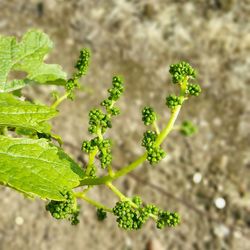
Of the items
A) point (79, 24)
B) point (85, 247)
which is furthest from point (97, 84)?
point (85, 247)

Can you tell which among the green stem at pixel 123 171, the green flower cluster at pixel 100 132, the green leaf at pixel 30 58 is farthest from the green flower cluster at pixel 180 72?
the green leaf at pixel 30 58

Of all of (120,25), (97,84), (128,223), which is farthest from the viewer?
(120,25)

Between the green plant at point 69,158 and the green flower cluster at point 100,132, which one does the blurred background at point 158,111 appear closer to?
the green plant at point 69,158

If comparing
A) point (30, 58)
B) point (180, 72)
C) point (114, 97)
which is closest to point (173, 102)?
point (180, 72)

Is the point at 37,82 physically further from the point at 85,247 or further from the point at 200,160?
the point at 200,160

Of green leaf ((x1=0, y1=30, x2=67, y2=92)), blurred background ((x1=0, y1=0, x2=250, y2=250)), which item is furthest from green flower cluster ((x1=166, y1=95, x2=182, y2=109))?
blurred background ((x1=0, y1=0, x2=250, y2=250))
